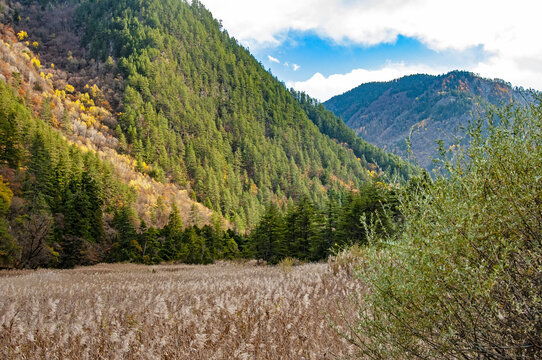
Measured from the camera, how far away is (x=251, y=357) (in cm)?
339

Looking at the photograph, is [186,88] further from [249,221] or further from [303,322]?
[303,322]

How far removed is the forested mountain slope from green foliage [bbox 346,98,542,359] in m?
74.9

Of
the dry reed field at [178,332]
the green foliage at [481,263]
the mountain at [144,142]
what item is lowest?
the dry reed field at [178,332]

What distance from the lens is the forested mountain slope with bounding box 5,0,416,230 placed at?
307ft

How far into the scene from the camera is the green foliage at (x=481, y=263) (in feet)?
7.16

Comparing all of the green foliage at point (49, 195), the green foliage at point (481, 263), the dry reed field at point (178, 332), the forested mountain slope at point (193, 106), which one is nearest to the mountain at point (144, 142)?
the green foliage at point (49, 195)

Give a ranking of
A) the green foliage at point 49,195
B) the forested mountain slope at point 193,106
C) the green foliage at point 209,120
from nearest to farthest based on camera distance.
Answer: the green foliage at point 49,195
the forested mountain slope at point 193,106
the green foliage at point 209,120


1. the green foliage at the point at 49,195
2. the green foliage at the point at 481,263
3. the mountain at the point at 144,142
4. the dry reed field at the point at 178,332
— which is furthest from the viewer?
the mountain at the point at 144,142

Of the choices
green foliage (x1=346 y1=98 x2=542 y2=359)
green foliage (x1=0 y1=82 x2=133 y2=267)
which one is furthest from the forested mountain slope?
green foliage (x1=346 y1=98 x2=542 y2=359)

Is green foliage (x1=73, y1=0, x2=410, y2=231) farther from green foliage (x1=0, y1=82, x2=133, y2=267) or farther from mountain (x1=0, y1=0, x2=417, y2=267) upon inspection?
green foliage (x1=0, y1=82, x2=133, y2=267)

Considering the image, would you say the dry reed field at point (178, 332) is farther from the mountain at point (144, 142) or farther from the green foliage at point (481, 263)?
the mountain at point (144, 142)

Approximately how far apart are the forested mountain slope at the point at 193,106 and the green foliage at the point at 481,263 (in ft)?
246

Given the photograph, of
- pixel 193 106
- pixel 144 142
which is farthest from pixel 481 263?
pixel 193 106

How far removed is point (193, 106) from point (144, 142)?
48.3 m
